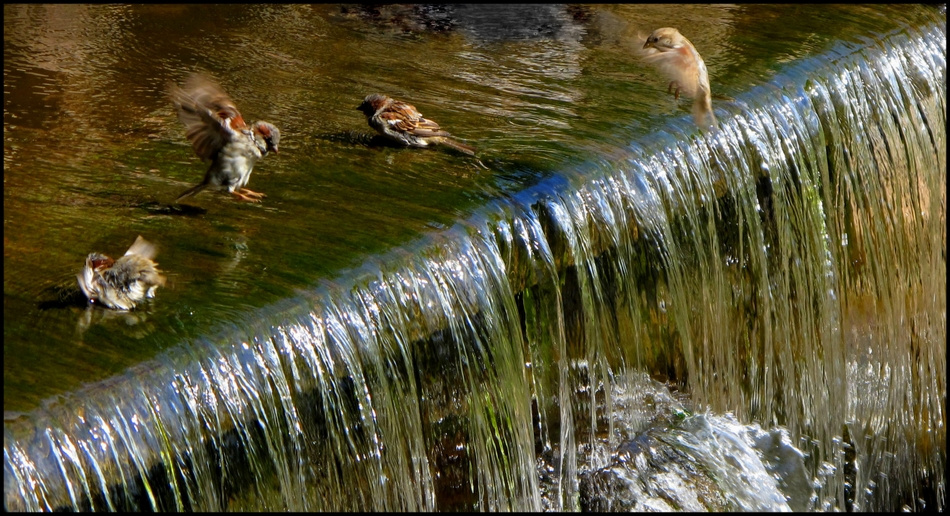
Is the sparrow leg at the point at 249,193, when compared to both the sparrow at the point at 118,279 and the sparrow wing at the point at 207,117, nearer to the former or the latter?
the sparrow wing at the point at 207,117

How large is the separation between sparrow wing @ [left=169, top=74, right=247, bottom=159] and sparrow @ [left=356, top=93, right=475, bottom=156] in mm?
913

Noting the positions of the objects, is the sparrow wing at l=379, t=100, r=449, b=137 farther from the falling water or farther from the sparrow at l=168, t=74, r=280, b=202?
the sparrow at l=168, t=74, r=280, b=202

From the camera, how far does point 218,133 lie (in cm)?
363

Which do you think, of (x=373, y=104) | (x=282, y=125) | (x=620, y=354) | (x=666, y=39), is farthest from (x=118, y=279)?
(x=666, y=39)

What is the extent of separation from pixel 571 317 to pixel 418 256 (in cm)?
100

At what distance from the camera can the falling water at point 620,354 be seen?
312 centimetres

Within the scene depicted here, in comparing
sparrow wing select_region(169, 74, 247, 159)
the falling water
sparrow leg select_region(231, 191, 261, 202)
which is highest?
sparrow wing select_region(169, 74, 247, 159)

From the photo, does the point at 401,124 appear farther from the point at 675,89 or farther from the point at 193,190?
the point at 675,89

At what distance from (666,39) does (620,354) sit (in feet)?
4.51

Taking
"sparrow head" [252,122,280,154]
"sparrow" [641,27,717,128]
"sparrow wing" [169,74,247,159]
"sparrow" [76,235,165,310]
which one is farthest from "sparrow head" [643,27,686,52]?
"sparrow" [76,235,165,310]

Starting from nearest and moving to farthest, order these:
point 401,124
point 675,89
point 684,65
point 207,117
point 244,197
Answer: point 207,117 → point 244,197 → point 401,124 → point 684,65 → point 675,89

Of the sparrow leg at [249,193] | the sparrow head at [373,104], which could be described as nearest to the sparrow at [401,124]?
the sparrow head at [373,104]

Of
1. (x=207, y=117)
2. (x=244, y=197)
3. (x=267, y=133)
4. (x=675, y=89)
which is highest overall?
(x=207, y=117)

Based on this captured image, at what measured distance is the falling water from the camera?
312cm
